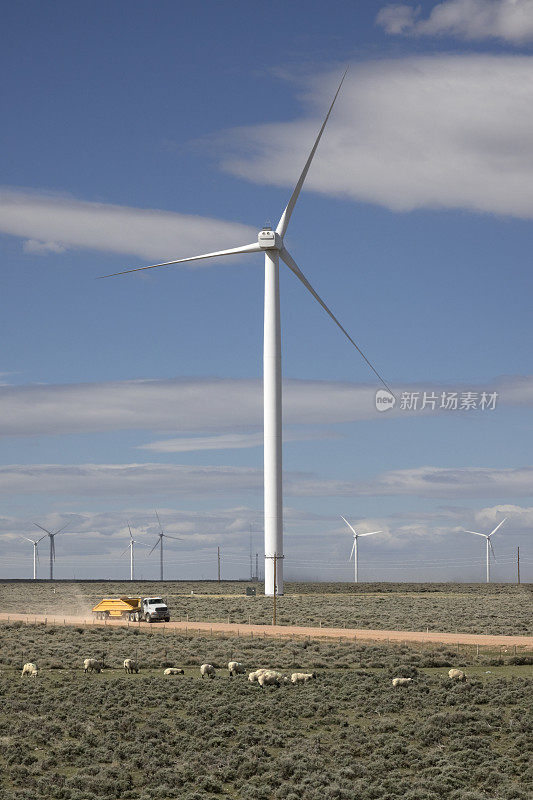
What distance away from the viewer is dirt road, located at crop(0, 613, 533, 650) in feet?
210

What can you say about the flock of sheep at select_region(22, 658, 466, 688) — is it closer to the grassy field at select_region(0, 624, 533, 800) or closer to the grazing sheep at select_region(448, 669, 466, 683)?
the grazing sheep at select_region(448, 669, 466, 683)

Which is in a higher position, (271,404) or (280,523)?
(271,404)

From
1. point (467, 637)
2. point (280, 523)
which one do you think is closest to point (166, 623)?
point (467, 637)

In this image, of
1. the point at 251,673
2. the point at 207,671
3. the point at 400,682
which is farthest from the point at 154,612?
the point at 400,682

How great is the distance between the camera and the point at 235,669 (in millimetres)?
48844

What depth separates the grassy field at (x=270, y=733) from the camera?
28.9 metres

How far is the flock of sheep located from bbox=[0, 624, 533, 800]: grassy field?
22.6 inches

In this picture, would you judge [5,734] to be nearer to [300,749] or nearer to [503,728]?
[300,749]

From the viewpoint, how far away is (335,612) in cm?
9119

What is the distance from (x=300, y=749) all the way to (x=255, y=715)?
16.2 ft

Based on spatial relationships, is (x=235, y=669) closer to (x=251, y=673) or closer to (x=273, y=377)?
(x=251, y=673)

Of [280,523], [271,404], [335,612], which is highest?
[271,404]

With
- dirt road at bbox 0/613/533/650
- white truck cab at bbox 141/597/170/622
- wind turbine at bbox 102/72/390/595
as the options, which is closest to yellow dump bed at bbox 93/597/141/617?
dirt road at bbox 0/613/533/650

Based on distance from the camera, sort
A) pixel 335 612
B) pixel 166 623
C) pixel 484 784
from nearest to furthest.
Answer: pixel 484 784 < pixel 166 623 < pixel 335 612
